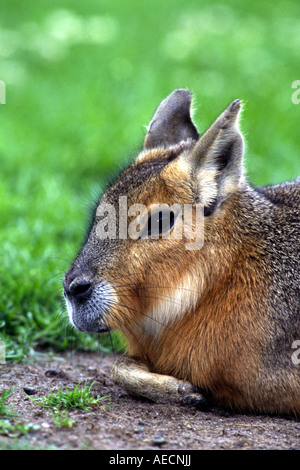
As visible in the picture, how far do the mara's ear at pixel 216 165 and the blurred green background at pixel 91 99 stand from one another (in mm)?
1783

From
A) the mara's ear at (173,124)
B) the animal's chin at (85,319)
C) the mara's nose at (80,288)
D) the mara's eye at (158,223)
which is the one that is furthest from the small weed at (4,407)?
the mara's ear at (173,124)

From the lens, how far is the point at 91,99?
40.1 ft

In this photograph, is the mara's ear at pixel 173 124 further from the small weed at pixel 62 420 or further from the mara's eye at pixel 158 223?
the small weed at pixel 62 420

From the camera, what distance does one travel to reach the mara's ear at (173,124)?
19.1ft

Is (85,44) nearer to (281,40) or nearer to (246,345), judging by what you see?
(281,40)

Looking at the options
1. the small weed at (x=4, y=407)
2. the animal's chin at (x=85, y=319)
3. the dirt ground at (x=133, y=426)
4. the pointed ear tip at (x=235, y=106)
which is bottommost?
the dirt ground at (x=133, y=426)

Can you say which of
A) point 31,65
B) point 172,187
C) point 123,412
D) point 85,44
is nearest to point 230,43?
point 85,44

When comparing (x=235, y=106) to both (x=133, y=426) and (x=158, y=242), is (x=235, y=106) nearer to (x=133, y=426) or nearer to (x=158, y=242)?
(x=158, y=242)

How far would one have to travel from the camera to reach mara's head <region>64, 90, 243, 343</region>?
4.71 m

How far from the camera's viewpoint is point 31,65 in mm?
14609

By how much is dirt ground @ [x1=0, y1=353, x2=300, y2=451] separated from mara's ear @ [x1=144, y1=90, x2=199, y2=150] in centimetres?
193

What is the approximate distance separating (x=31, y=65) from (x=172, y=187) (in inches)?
414

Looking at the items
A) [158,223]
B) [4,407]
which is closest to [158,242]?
[158,223]
